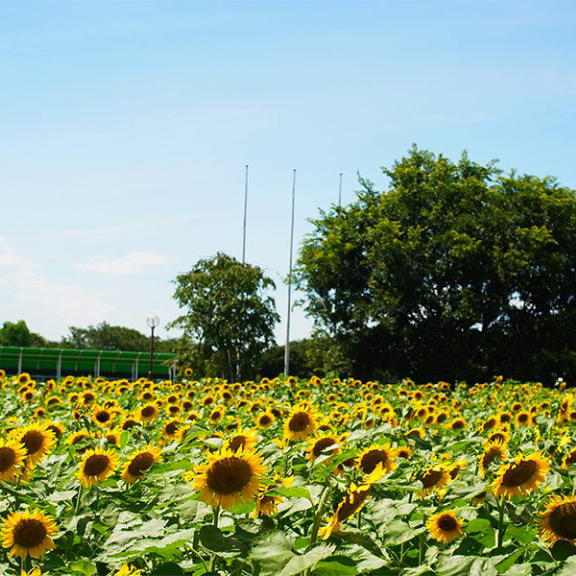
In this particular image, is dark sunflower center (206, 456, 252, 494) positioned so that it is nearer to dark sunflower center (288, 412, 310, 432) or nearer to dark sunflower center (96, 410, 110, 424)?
dark sunflower center (288, 412, 310, 432)

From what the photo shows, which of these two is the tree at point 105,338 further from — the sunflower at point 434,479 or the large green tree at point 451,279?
the sunflower at point 434,479

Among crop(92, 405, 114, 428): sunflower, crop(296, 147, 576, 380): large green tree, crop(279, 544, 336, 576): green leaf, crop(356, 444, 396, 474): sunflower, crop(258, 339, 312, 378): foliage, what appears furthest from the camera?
crop(258, 339, 312, 378): foliage

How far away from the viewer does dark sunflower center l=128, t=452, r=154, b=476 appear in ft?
10.0

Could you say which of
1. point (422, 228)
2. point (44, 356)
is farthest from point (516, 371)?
point (44, 356)

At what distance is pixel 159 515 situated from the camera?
2512 mm

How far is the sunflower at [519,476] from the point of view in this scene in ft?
8.23

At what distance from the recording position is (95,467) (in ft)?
9.57

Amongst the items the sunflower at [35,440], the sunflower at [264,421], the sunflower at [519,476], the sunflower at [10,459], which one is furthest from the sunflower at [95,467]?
the sunflower at [264,421]

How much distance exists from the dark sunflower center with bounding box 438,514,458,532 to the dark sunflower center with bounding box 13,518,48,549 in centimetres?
119

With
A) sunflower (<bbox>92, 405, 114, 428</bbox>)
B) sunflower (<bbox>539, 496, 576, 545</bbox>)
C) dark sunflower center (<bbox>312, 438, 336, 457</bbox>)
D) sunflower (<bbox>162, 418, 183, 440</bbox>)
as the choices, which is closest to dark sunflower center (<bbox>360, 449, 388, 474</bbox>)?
dark sunflower center (<bbox>312, 438, 336, 457</bbox>)

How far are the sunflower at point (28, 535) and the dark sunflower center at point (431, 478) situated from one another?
52.0 inches

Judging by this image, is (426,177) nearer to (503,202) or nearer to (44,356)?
(503,202)

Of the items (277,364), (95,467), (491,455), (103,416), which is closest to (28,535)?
(95,467)

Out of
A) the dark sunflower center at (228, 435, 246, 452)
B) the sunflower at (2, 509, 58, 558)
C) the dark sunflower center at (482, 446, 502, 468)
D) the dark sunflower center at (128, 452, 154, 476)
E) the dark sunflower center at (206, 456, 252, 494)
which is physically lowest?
the sunflower at (2, 509, 58, 558)
